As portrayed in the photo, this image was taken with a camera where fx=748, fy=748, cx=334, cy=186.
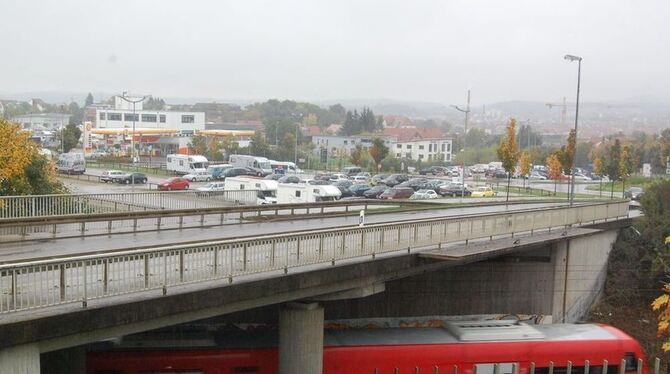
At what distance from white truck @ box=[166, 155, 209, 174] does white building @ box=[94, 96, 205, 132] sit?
42.5m

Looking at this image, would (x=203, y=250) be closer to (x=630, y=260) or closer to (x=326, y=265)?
(x=326, y=265)

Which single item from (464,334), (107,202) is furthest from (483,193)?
(464,334)

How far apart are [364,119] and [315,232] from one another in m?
134

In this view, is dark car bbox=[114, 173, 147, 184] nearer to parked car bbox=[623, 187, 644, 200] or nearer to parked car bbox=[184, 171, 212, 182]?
parked car bbox=[184, 171, 212, 182]

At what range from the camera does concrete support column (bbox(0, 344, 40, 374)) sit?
974 centimetres

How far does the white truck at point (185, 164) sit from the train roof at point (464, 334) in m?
42.6

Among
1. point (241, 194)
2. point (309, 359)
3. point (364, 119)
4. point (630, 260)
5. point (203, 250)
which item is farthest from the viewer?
point (364, 119)

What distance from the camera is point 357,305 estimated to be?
70.7 ft

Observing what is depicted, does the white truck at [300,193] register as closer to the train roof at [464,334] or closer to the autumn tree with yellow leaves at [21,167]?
the autumn tree with yellow leaves at [21,167]

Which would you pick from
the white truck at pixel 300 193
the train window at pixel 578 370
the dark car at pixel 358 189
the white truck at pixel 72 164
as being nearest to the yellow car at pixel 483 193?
the dark car at pixel 358 189

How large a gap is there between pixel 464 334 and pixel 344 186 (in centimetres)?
3509

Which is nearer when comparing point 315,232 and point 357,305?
point 315,232

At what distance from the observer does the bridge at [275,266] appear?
10.8m

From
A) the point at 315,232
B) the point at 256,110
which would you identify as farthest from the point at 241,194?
the point at 256,110
